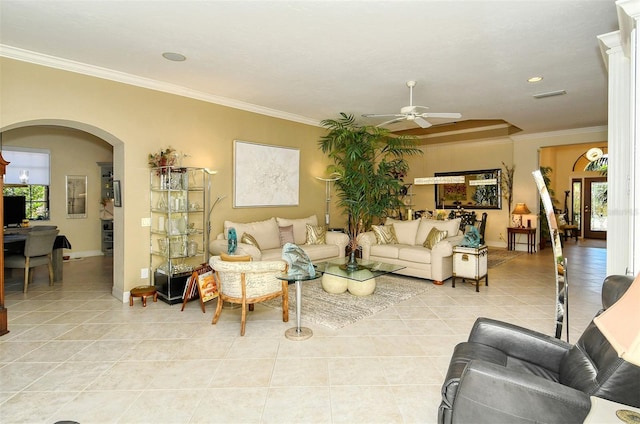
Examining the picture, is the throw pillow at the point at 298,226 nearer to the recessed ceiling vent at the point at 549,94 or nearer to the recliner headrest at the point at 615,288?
the recessed ceiling vent at the point at 549,94

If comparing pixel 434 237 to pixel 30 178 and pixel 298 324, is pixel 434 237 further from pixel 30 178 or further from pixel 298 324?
pixel 30 178

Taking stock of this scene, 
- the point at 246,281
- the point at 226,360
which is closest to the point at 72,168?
the point at 246,281

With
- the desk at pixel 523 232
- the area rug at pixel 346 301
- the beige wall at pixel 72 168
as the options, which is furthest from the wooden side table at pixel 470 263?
the beige wall at pixel 72 168

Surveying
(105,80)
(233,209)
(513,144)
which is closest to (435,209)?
(513,144)

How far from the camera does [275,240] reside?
5.91m

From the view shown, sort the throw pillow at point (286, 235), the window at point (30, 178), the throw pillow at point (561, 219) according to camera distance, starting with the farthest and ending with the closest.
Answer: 1. the throw pillow at point (561, 219)
2. the window at point (30, 178)
3. the throw pillow at point (286, 235)

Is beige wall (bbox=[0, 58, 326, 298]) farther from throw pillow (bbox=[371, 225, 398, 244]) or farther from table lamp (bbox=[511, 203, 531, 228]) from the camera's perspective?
table lamp (bbox=[511, 203, 531, 228])

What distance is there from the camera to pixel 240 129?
5840 millimetres

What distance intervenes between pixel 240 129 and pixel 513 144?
710 cm

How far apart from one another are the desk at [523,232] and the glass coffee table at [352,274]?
18.7ft

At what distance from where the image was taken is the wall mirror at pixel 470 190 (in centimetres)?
923

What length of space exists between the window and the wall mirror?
29.9 feet

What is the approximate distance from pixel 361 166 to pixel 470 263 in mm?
2786

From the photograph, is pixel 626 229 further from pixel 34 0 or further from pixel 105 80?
pixel 105 80
